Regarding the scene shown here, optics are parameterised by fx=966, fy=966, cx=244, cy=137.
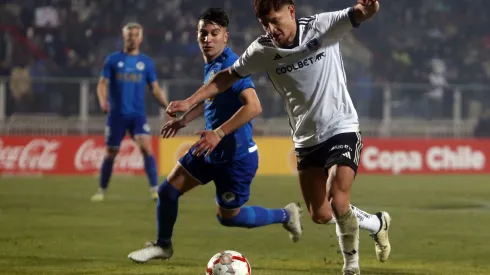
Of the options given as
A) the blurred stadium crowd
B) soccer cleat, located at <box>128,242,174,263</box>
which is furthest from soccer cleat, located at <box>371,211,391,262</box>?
the blurred stadium crowd

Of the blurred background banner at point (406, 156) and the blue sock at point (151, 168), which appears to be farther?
the blurred background banner at point (406, 156)

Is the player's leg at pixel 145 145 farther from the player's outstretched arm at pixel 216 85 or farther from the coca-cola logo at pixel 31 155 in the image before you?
the player's outstretched arm at pixel 216 85

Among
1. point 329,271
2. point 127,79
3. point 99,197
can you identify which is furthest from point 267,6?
point 99,197

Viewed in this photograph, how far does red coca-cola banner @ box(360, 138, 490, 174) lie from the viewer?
23.2 metres

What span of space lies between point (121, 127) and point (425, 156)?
10835 mm

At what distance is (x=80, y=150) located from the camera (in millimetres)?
21547

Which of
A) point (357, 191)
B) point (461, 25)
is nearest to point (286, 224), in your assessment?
point (357, 191)

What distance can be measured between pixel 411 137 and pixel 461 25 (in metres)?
6.61

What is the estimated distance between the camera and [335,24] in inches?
259

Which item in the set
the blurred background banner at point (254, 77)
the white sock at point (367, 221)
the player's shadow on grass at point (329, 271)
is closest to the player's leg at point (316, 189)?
the white sock at point (367, 221)

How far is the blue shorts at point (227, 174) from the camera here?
309 inches

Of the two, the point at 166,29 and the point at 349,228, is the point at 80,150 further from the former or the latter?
the point at 349,228

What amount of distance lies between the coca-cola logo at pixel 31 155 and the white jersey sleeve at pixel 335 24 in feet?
50.2

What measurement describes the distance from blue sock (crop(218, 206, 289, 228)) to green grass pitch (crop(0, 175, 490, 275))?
1.09 ft
